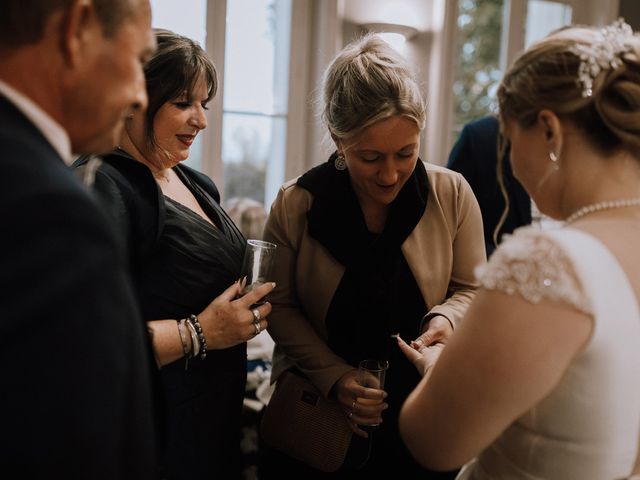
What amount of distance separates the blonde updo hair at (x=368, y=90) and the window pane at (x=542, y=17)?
2995mm

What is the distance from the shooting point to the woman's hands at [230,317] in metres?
1.41

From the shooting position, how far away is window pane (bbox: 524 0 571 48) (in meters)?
Result: 4.25

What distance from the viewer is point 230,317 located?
4.63 ft

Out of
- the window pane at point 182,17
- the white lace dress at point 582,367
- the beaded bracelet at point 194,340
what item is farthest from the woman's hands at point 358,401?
the window pane at point 182,17

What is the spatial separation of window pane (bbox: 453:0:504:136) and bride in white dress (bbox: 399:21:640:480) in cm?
305

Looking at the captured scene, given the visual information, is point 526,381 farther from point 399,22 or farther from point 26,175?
point 399,22

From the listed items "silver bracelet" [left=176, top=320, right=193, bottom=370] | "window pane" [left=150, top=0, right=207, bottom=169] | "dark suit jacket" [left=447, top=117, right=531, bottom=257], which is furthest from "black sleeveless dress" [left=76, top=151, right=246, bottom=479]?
"window pane" [left=150, top=0, right=207, bottom=169]

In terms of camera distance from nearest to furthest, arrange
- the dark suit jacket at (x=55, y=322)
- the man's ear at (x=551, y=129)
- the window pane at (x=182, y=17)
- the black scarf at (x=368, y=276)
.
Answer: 1. the dark suit jacket at (x=55, y=322)
2. the man's ear at (x=551, y=129)
3. the black scarf at (x=368, y=276)
4. the window pane at (x=182, y=17)

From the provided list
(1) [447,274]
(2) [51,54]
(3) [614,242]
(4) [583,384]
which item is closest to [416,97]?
(1) [447,274]

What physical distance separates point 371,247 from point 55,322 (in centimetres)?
111

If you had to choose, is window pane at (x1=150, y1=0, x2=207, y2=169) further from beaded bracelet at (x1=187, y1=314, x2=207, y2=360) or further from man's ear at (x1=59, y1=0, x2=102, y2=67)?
man's ear at (x1=59, y1=0, x2=102, y2=67)

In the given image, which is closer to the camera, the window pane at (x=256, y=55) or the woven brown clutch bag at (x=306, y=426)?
the woven brown clutch bag at (x=306, y=426)

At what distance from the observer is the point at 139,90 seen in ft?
2.67

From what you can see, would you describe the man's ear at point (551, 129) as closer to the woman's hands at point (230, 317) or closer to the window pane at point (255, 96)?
the woman's hands at point (230, 317)
